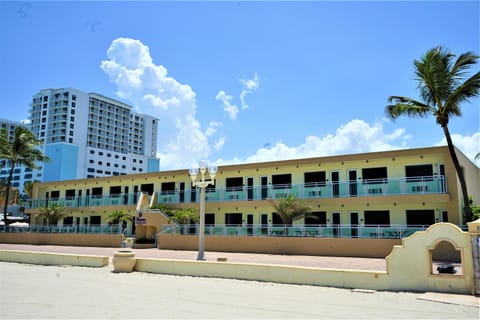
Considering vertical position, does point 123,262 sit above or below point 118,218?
below

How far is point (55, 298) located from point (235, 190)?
1875cm

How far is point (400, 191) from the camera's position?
22.9 meters

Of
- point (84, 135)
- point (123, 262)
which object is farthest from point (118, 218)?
point (84, 135)

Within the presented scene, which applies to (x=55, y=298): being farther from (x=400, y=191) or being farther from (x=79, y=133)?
(x=79, y=133)

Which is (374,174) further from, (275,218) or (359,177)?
(275,218)

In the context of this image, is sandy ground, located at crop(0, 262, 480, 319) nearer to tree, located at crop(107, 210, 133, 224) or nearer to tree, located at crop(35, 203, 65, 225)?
tree, located at crop(107, 210, 133, 224)

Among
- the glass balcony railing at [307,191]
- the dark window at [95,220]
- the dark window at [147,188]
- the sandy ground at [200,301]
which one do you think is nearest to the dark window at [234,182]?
the glass balcony railing at [307,191]

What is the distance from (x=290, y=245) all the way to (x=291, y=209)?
2.08 metres

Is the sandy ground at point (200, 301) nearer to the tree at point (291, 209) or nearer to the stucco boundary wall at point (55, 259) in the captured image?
Answer: the stucco boundary wall at point (55, 259)

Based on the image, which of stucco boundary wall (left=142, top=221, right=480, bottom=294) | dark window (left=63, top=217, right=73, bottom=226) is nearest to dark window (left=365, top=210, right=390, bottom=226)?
stucco boundary wall (left=142, top=221, right=480, bottom=294)

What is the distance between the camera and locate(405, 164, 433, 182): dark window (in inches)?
889

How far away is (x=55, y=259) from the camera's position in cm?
1939

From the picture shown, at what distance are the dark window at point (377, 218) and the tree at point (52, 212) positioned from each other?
25653mm

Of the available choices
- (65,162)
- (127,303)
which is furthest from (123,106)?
(127,303)
